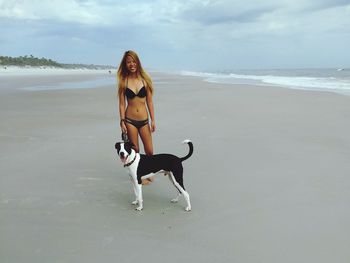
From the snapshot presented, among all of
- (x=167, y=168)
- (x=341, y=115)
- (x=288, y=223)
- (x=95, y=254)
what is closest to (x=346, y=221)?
(x=288, y=223)

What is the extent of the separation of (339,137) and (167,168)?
4697 millimetres

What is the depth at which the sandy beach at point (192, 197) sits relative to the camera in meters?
3.22

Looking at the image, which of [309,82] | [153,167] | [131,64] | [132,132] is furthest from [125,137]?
[309,82]

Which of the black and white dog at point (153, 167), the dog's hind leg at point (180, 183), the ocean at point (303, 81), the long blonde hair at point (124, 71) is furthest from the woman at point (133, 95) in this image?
the ocean at point (303, 81)

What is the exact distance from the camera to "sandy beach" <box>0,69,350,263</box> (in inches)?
127

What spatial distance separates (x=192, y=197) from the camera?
4.47 metres

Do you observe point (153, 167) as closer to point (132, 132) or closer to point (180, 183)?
point (180, 183)

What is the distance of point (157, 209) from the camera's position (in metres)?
4.15

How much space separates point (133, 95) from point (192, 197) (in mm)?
1516

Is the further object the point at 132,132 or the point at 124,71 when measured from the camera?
the point at 132,132

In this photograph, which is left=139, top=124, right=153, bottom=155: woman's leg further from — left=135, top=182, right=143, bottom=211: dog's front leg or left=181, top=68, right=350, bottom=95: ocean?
left=181, top=68, right=350, bottom=95: ocean

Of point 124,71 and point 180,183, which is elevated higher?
point 124,71

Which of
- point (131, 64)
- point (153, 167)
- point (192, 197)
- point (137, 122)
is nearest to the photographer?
point (153, 167)

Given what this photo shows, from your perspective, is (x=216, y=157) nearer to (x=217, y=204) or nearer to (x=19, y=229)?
(x=217, y=204)
